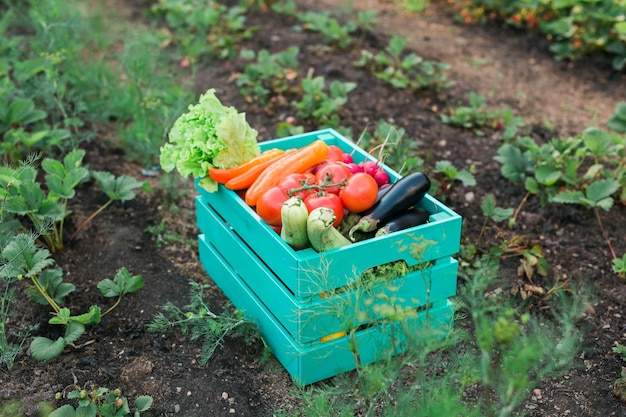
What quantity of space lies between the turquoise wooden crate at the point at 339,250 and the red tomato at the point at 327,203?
198 millimetres

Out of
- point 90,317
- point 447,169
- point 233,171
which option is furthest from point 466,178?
point 90,317

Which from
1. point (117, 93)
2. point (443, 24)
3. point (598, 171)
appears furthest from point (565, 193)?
point (443, 24)

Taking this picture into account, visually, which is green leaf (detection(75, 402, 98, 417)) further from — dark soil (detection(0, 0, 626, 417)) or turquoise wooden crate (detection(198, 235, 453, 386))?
turquoise wooden crate (detection(198, 235, 453, 386))

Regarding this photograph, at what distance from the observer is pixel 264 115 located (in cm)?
554

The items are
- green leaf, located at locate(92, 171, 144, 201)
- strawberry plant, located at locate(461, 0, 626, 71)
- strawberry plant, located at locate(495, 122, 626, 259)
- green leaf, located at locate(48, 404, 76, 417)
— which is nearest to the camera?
green leaf, located at locate(48, 404, 76, 417)

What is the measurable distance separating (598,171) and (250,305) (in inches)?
91.3

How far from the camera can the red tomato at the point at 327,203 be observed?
3.19 metres

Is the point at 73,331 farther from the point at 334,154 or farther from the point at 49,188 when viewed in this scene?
the point at 334,154

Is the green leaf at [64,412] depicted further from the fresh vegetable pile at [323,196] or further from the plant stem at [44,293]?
the fresh vegetable pile at [323,196]

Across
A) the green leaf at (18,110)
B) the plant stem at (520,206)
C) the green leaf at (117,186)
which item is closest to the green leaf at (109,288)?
the green leaf at (117,186)

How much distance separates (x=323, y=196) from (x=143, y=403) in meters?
1.12

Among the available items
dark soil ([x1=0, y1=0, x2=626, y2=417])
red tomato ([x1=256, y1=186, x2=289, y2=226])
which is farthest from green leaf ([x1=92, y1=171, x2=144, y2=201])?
red tomato ([x1=256, y1=186, x2=289, y2=226])

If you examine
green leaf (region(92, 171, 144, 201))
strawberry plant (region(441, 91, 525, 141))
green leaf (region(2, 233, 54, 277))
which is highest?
green leaf (region(2, 233, 54, 277))

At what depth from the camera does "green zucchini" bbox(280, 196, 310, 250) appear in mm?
3043
